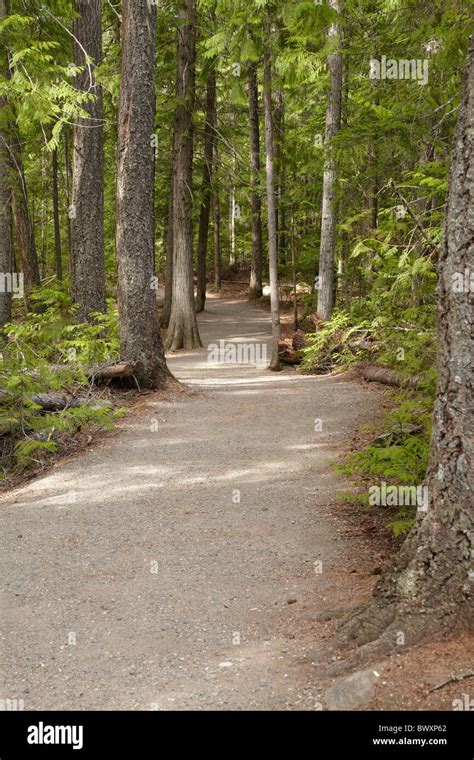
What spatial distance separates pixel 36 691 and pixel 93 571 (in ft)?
5.71

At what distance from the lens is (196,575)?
579 centimetres

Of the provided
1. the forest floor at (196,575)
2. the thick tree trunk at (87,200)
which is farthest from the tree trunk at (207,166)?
the forest floor at (196,575)

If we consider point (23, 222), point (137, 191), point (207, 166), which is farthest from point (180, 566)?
point (207, 166)

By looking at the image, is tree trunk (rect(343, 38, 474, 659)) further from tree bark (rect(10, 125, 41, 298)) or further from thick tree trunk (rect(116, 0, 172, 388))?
tree bark (rect(10, 125, 41, 298))

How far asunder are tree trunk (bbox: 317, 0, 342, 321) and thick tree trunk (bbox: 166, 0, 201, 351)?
397 cm

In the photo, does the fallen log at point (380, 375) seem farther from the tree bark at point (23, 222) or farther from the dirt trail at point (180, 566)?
the tree bark at point (23, 222)

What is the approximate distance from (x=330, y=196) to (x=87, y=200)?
5988mm

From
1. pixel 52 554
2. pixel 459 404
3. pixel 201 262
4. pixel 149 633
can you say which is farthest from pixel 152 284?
pixel 201 262

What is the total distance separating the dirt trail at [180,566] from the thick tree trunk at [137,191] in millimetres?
1857

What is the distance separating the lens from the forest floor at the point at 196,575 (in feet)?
13.4

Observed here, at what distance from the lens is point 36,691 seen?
426cm

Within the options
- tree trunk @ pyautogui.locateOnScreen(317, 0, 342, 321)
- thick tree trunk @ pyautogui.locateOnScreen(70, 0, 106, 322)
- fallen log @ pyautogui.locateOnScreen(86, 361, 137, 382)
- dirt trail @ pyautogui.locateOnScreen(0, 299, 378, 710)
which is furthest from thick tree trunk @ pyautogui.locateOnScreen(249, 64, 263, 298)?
dirt trail @ pyautogui.locateOnScreen(0, 299, 378, 710)

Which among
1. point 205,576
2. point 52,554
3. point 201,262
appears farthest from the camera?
point 201,262
